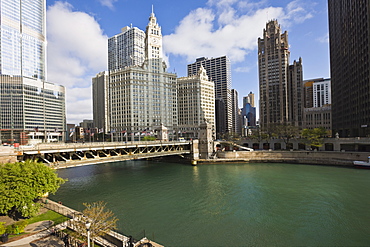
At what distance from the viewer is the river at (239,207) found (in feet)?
79.0

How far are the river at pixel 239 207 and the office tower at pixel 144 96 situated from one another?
96.5 meters

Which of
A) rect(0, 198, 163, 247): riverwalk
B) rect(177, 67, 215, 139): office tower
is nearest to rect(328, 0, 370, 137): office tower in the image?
rect(177, 67, 215, 139): office tower

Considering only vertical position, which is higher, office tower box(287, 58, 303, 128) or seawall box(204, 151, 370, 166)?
office tower box(287, 58, 303, 128)

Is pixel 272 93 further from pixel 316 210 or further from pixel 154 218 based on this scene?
pixel 154 218

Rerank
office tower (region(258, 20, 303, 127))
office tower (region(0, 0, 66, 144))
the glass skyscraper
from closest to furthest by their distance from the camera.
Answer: office tower (region(0, 0, 66, 144)) → the glass skyscraper → office tower (region(258, 20, 303, 127))

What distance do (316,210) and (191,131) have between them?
13993 cm

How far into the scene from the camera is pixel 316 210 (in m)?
31.5

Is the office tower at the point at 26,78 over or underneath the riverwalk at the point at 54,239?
over

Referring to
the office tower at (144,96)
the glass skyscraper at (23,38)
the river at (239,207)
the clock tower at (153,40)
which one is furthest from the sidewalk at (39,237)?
the glass skyscraper at (23,38)

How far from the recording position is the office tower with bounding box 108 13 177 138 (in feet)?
483

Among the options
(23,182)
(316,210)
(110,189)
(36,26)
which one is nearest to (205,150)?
(110,189)

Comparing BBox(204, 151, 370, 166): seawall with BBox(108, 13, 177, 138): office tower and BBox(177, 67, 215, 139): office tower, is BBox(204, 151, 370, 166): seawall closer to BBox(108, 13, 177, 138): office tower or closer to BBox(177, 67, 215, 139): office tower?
BBox(108, 13, 177, 138): office tower

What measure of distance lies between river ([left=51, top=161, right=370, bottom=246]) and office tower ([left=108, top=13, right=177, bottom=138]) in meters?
96.5

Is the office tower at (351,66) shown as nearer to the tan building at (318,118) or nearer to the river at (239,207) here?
the tan building at (318,118)
